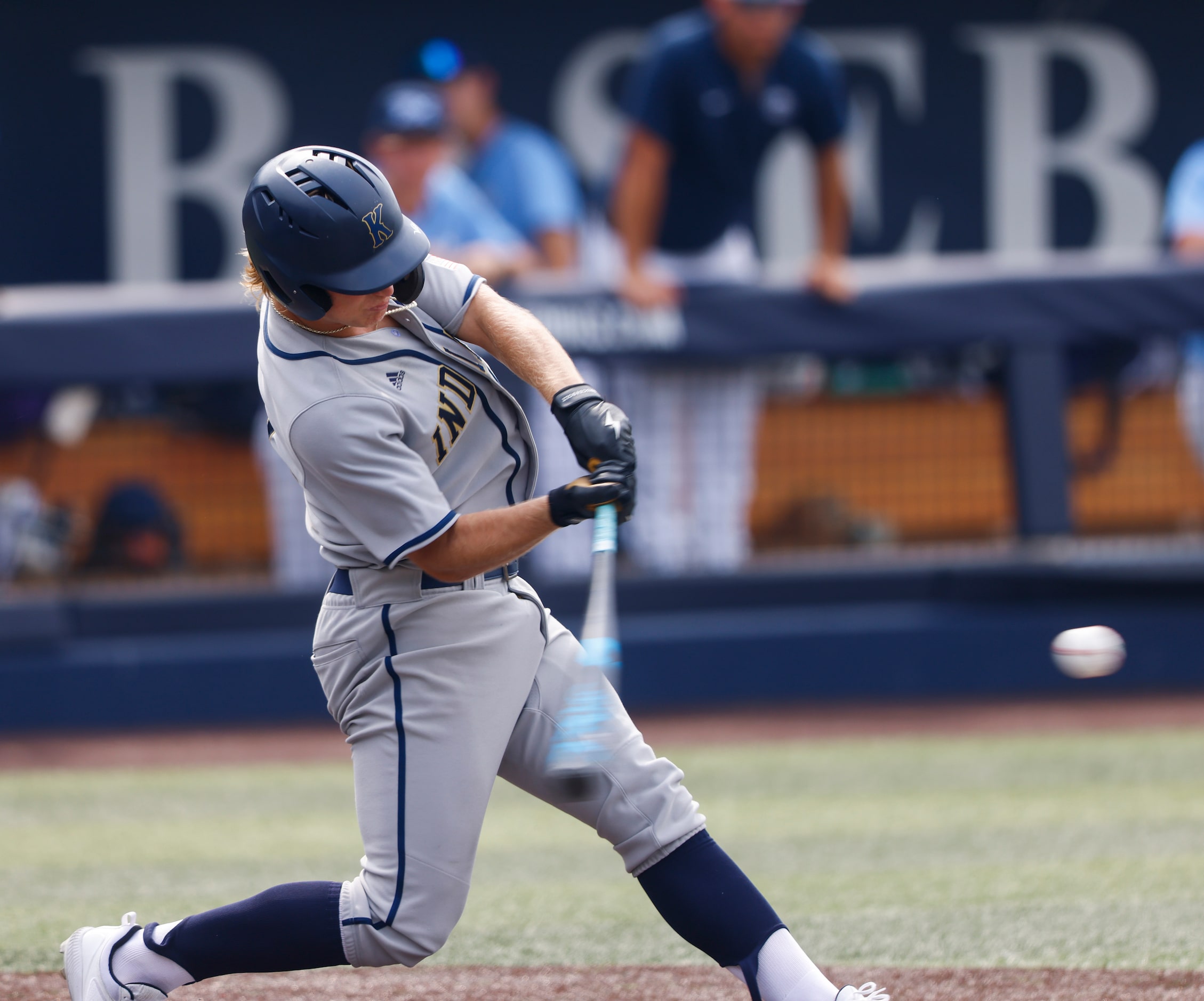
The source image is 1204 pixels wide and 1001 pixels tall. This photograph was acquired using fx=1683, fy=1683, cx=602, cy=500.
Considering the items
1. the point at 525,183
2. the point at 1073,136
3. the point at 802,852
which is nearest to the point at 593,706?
the point at 802,852

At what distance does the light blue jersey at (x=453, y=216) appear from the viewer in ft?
20.2

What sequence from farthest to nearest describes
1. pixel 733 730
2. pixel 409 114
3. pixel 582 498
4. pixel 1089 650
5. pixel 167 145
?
pixel 167 145 → pixel 733 730 → pixel 409 114 → pixel 1089 650 → pixel 582 498

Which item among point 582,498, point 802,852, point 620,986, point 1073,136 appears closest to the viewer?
point 582,498

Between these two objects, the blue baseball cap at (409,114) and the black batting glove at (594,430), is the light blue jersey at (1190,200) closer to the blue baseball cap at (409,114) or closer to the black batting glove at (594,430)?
the blue baseball cap at (409,114)

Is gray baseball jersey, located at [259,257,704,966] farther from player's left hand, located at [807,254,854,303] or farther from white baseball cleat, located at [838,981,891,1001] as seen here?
player's left hand, located at [807,254,854,303]

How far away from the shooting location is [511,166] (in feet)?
22.5

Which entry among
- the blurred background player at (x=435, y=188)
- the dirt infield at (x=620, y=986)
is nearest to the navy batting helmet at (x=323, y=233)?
the dirt infield at (x=620, y=986)

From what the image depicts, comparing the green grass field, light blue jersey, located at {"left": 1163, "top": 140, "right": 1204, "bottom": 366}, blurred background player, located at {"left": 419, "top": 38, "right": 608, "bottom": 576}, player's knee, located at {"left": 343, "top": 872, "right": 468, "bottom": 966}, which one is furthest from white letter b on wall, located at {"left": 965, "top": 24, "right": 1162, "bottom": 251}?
player's knee, located at {"left": 343, "top": 872, "right": 468, "bottom": 966}

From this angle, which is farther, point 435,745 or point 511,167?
point 511,167

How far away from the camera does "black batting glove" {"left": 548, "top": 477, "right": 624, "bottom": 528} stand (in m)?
2.57

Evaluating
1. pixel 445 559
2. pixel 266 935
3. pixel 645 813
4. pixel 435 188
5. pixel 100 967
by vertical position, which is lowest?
pixel 100 967

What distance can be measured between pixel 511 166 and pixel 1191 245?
8.91 ft

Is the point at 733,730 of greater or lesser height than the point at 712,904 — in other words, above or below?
below

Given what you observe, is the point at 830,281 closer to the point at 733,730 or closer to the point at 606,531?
the point at 733,730
